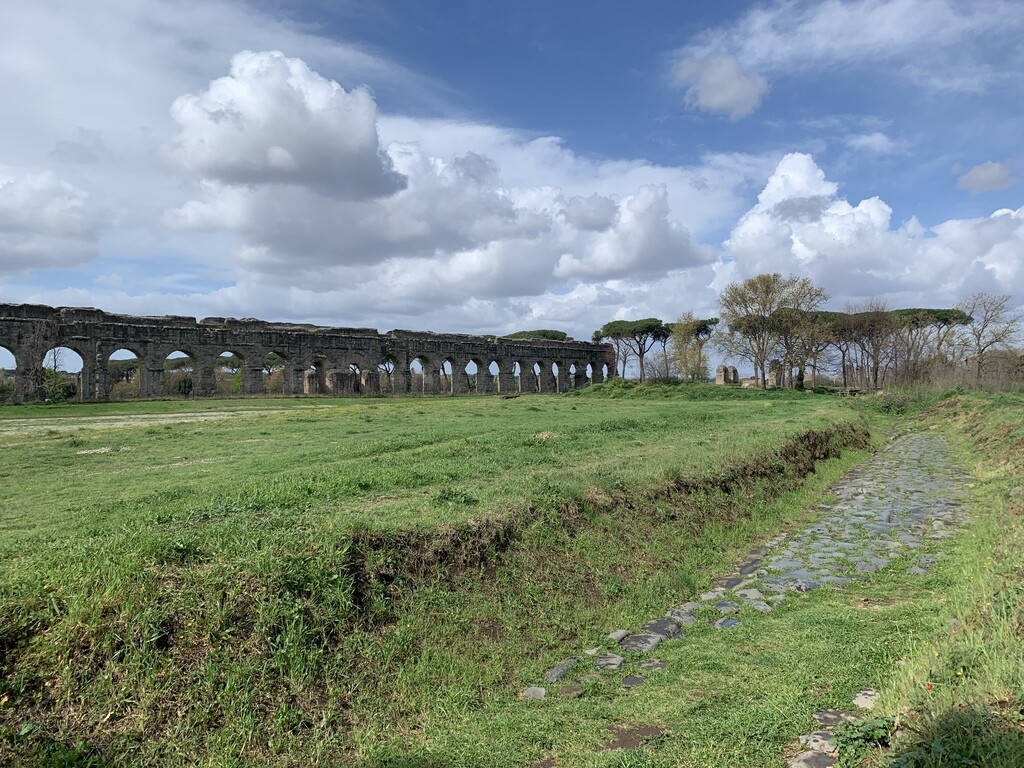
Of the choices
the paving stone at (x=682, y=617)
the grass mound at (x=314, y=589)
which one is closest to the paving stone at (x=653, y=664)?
the grass mound at (x=314, y=589)

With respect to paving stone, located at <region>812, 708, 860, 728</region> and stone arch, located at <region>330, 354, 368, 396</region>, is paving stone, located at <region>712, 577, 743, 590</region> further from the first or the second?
stone arch, located at <region>330, 354, 368, 396</region>

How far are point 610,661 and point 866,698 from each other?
5.89 ft

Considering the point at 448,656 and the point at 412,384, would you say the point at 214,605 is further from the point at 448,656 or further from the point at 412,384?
the point at 412,384

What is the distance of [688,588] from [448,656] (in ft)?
9.95

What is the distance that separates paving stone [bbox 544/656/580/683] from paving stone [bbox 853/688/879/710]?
1958mm

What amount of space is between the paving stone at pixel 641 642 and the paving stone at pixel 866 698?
1.61 meters

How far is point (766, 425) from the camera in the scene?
1698 centimetres

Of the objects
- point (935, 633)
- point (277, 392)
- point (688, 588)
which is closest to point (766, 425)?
point (688, 588)

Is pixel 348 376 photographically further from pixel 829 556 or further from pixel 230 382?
pixel 829 556

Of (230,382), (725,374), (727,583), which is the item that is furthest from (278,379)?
(727,583)

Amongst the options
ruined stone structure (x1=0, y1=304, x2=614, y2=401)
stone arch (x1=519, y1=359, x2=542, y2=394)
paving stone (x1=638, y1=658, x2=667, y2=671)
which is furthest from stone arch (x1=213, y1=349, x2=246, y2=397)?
paving stone (x1=638, y1=658, x2=667, y2=671)

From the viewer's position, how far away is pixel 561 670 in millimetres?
4898

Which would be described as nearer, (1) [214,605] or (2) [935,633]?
(1) [214,605]

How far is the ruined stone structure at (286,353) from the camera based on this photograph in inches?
1297
